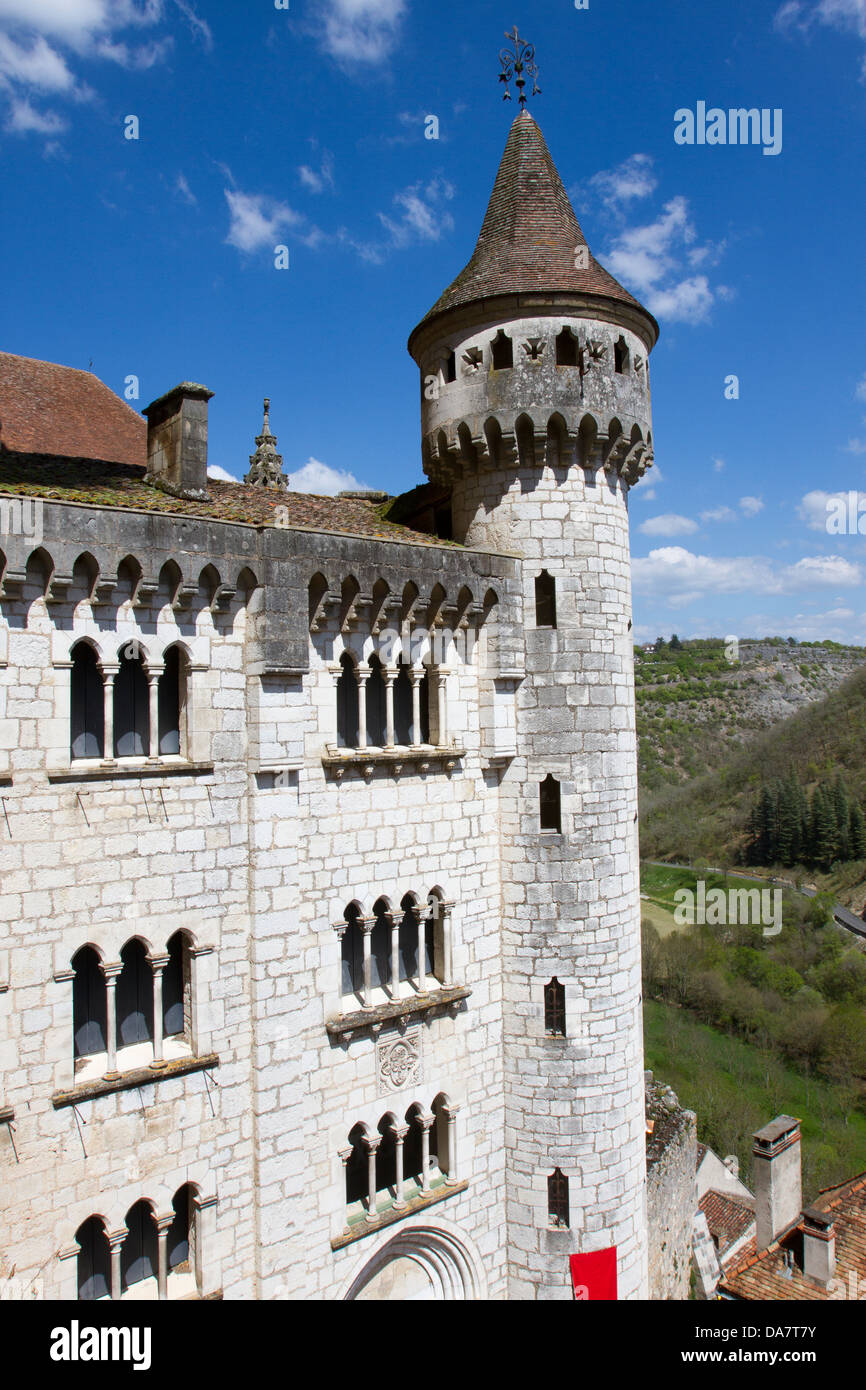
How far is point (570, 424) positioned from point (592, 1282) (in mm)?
13452

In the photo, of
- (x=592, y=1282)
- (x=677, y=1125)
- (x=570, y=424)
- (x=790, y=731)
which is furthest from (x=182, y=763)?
(x=790, y=731)

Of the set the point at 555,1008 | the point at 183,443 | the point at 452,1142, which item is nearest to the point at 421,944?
the point at 555,1008

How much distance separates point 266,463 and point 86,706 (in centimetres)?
1441

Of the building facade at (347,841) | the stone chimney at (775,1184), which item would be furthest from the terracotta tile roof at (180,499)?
the stone chimney at (775,1184)

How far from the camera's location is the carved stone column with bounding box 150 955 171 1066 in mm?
10578

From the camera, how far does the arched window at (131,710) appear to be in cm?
1064

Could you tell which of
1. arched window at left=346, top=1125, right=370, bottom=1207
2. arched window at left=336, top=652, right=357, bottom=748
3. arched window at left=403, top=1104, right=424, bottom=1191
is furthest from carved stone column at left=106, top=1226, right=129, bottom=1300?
arched window at left=336, top=652, right=357, bottom=748

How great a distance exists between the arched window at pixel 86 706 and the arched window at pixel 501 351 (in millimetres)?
8130

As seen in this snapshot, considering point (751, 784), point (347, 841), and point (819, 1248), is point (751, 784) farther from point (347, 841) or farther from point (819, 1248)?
point (347, 841)

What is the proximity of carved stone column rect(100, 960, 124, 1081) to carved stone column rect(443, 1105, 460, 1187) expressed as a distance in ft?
18.1

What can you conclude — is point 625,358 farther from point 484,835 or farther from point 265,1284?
point 265,1284

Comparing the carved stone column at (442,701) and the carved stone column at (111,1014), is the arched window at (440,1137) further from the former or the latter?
the carved stone column at (442,701)

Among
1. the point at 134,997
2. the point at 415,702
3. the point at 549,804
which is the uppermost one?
the point at 415,702

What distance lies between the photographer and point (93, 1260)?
34.0 ft
